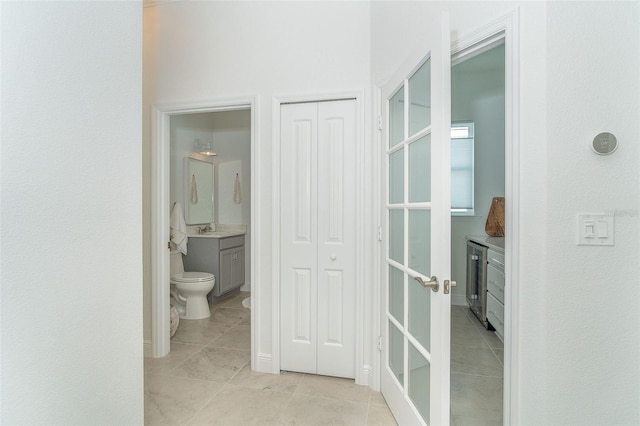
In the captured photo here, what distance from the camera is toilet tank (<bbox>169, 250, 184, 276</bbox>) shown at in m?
3.51

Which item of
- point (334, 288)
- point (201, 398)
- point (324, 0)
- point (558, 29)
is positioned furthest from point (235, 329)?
point (558, 29)

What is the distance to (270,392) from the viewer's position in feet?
6.91

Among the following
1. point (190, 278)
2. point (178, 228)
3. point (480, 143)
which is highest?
point (480, 143)

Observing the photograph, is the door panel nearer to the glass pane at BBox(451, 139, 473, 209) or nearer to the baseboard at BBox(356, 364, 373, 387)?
the baseboard at BBox(356, 364, 373, 387)

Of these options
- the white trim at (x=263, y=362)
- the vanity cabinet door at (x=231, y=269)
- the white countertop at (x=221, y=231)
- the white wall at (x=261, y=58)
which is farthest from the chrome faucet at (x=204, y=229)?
the white trim at (x=263, y=362)

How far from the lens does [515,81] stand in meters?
1.25

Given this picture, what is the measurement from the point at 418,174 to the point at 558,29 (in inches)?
28.7

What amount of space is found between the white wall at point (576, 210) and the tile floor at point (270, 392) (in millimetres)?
838

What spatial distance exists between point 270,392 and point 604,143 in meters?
2.17

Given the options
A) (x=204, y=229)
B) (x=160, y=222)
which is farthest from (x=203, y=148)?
(x=160, y=222)

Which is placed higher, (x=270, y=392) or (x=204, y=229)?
(x=204, y=229)

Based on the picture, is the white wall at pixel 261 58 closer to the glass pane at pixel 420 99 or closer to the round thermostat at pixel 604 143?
the glass pane at pixel 420 99

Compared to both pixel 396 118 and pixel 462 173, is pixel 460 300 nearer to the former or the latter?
pixel 462 173

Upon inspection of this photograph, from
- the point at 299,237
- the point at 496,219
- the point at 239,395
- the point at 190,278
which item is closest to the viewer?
the point at 239,395
